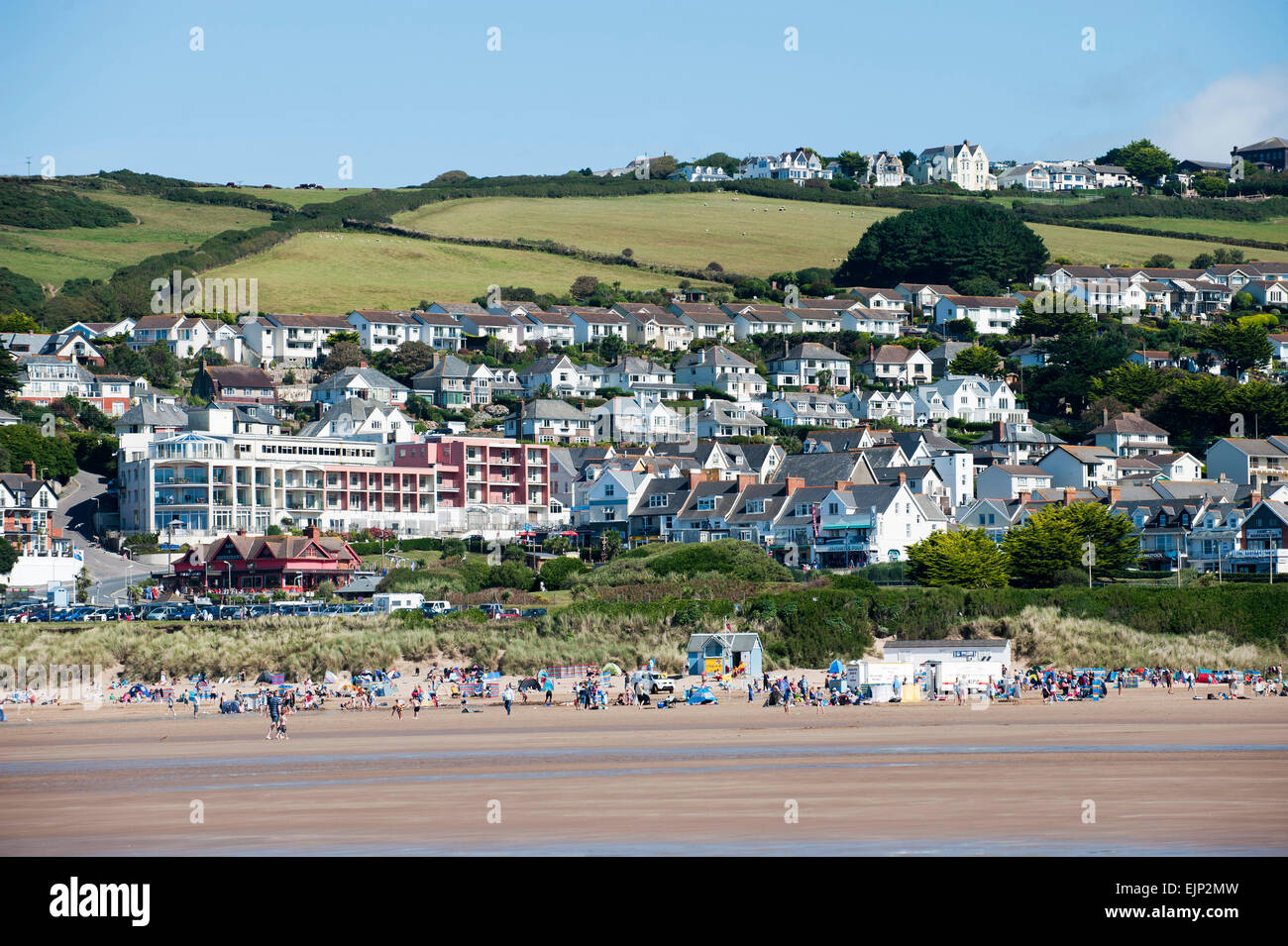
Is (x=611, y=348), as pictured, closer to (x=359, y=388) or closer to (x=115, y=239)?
(x=359, y=388)

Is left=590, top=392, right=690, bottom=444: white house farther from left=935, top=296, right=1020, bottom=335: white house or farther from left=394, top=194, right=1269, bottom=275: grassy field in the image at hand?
left=394, top=194, right=1269, bottom=275: grassy field

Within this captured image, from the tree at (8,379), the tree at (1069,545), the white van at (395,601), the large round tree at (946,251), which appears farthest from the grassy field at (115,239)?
the tree at (1069,545)

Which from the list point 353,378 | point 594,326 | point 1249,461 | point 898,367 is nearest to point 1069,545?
point 1249,461

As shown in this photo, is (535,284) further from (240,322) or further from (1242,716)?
(1242,716)

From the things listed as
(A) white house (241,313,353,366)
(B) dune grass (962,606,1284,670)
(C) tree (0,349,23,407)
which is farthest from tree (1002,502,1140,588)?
(A) white house (241,313,353,366)

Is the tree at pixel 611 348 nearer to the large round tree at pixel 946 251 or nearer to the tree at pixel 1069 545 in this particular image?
the large round tree at pixel 946 251

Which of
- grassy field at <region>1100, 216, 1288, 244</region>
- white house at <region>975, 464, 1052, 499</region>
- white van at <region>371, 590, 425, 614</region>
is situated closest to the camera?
white van at <region>371, 590, 425, 614</region>
